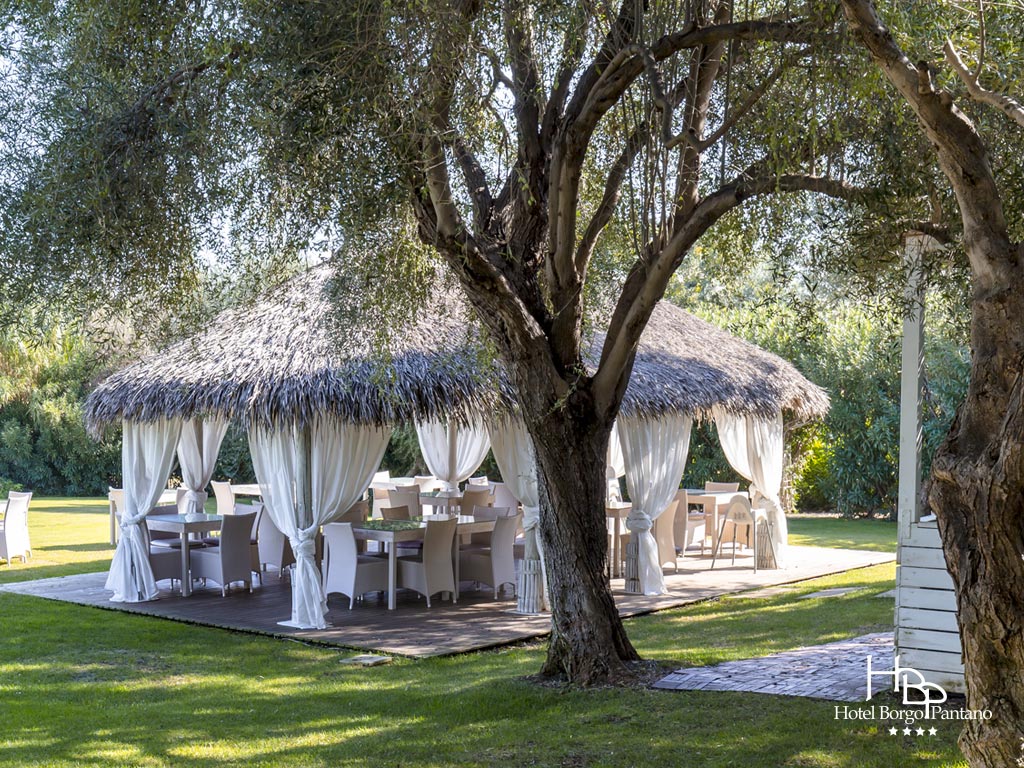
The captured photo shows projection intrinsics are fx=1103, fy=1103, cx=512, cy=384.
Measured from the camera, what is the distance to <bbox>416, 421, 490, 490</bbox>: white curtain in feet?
54.9

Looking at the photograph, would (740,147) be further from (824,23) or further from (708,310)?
(708,310)

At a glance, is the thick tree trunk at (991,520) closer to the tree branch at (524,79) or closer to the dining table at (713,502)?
the tree branch at (524,79)

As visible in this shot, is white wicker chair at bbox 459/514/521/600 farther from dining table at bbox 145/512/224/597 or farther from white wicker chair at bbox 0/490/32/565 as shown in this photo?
white wicker chair at bbox 0/490/32/565

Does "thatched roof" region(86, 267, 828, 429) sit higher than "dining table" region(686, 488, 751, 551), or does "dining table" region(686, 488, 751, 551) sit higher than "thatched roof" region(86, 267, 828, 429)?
"thatched roof" region(86, 267, 828, 429)

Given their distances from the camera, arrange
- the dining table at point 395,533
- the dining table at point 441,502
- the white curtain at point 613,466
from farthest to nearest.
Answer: the white curtain at point 613,466, the dining table at point 441,502, the dining table at point 395,533

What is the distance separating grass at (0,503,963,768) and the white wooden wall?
0.67m

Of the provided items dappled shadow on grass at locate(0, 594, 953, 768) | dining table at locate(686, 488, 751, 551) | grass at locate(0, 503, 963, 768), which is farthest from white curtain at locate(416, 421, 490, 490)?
dappled shadow on grass at locate(0, 594, 953, 768)

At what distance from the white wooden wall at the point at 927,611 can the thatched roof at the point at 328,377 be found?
3.73 metres

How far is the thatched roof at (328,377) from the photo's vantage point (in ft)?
35.6

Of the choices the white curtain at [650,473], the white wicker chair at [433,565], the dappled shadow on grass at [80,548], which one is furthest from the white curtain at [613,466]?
the dappled shadow on grass at [80,548]

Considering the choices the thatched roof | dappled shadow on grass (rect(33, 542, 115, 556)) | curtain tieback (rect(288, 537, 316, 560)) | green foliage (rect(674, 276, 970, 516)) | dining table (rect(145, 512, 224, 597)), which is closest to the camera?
the thatched roof

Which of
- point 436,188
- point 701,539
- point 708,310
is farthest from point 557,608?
point 708,310

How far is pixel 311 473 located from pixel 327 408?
0.86 meters

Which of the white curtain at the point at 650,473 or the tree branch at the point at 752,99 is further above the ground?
the tree branch at the point at 752,99
